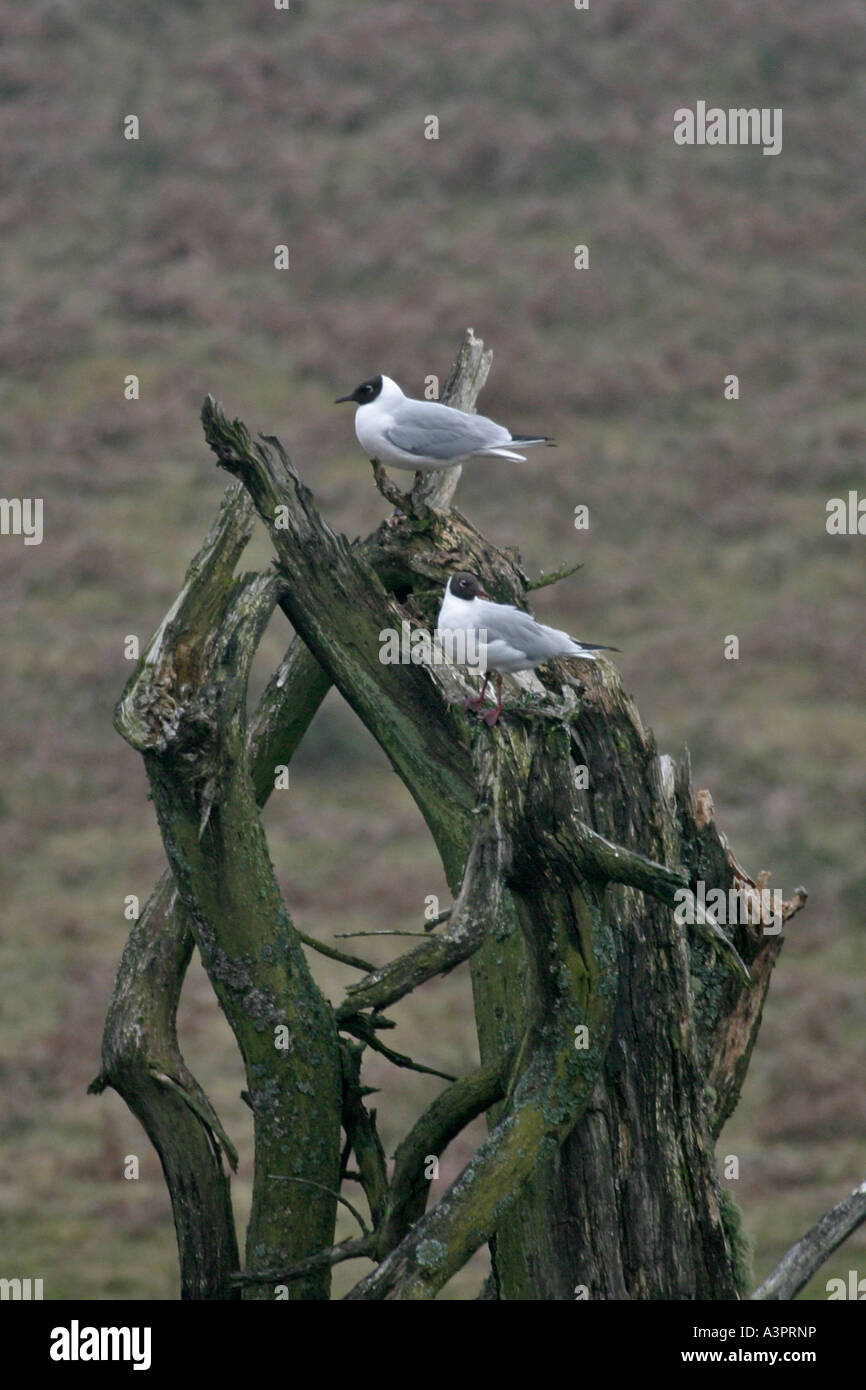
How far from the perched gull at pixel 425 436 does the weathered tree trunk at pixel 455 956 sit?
0.97 ft

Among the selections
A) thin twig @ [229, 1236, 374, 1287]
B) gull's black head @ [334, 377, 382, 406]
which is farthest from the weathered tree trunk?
gull's black head @ [334, 377, 382, 406]

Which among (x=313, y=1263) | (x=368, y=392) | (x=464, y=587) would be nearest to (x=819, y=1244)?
(x=313, y=1263)

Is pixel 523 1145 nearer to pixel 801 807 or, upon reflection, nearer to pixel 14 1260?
pixel 14 1260

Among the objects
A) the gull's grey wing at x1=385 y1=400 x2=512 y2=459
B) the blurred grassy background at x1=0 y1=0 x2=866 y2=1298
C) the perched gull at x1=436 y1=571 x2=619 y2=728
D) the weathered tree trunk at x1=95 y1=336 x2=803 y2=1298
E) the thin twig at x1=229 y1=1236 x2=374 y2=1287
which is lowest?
the thin twig at x1=229 y1=1236 x2=374 y2=1287

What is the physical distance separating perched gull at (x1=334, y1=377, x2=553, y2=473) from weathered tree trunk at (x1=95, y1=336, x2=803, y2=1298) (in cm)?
30

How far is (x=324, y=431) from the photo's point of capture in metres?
28.3

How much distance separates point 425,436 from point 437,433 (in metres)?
0.07

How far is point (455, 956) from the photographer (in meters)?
5.77

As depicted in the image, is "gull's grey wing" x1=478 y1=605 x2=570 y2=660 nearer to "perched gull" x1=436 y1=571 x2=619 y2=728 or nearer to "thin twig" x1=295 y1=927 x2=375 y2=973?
"perched gull" x1=436 y1=571 x2=619 y2=728

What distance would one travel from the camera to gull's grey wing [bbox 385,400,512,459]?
28.3 feet

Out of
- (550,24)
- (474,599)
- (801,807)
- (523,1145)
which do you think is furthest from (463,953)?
(550,24)

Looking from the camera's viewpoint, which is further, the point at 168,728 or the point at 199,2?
the point at 199,2

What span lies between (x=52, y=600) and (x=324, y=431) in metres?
5.78

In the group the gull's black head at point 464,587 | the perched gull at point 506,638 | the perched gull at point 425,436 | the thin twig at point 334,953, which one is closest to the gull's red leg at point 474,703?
the perched gull at point 506,638
